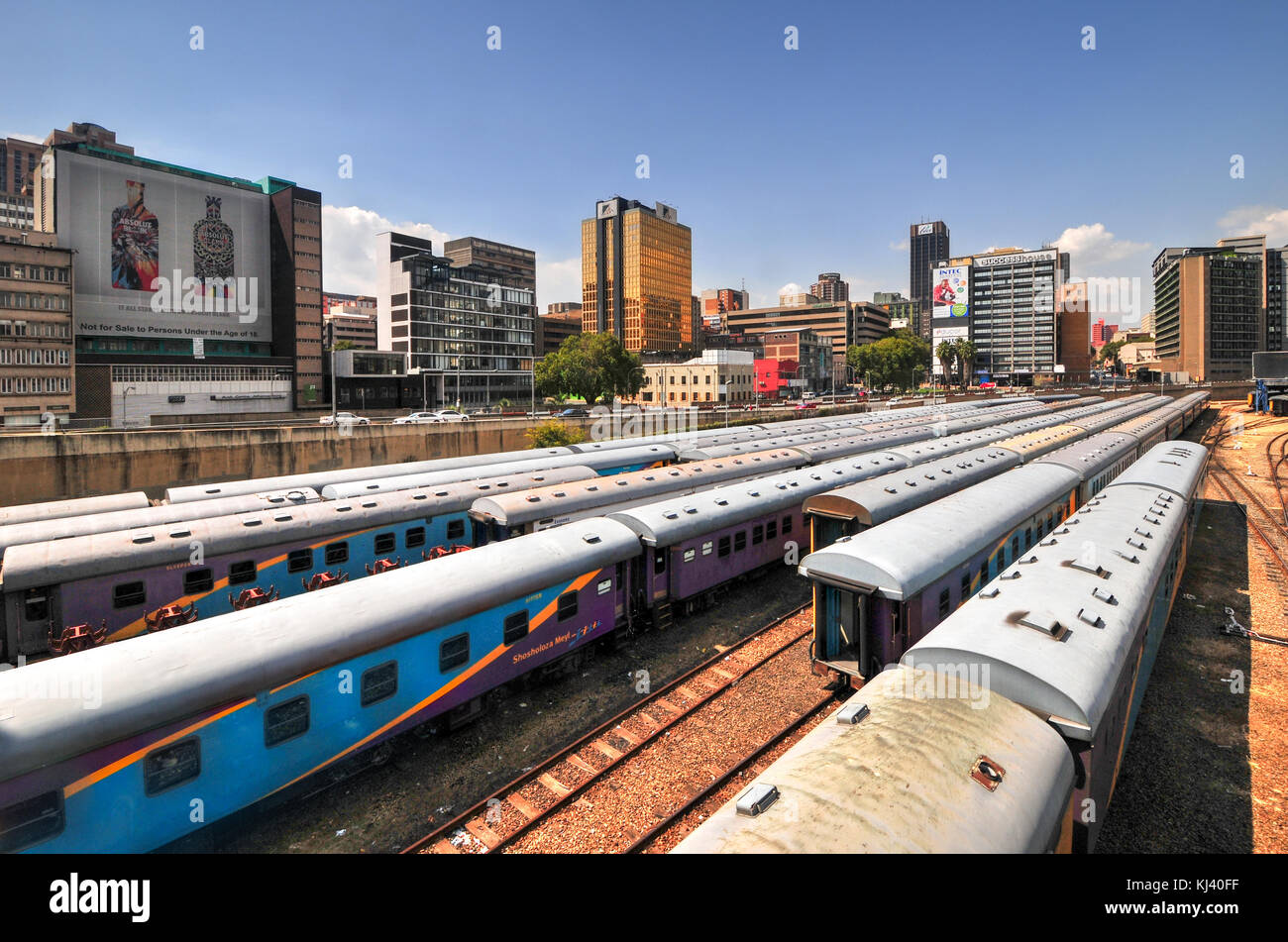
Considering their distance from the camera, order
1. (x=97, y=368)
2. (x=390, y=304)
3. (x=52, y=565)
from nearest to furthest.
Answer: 1. (x=52, y=565)
2. (x=97, y=368)
3. (x=390, y=304)

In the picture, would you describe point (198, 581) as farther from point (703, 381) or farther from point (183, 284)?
point (703, 381)

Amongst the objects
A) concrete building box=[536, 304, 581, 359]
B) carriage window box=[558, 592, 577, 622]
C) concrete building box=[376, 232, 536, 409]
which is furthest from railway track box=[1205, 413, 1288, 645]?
concrete building box=[536, 304, 581, 359]

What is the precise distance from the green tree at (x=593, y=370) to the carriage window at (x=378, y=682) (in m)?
83.9

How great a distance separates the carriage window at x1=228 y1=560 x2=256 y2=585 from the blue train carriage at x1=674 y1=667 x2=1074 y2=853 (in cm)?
1553

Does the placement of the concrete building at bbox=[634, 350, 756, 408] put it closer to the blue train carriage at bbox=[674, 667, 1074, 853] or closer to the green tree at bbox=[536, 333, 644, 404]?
the green tree at bbox=[536, 333, 644, 404]

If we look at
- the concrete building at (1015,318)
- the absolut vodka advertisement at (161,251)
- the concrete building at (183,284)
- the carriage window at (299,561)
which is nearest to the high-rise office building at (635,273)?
the concrete building at (1015,318)

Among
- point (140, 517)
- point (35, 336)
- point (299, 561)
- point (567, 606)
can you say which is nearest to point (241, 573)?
point (299, 561)

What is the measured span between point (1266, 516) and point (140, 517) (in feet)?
159

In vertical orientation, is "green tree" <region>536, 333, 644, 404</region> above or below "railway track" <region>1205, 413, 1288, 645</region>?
above

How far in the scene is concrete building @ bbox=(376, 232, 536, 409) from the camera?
117m

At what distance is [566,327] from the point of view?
185 meters
